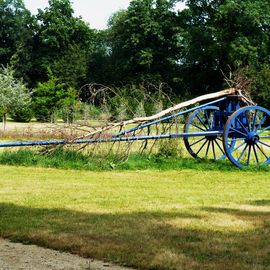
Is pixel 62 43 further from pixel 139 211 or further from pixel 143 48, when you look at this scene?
pixel 139 211

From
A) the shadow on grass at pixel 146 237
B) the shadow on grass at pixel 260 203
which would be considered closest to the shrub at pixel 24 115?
the shadow on grass at pixel 260 203

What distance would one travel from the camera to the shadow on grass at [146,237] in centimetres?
605

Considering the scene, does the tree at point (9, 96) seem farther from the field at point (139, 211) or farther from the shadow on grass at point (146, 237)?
the shadow on grass at point (146, 237)

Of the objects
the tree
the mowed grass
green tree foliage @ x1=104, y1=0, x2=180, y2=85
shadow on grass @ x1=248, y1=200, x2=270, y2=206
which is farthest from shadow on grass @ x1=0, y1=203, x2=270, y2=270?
green tree foliage @ x1=104, y1=0, x2=180, y2=85

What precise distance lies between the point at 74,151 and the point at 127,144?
1.41 metres

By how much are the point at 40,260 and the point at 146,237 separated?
4.77ft

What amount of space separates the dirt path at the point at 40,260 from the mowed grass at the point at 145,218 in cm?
21

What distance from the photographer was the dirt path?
5758 mm

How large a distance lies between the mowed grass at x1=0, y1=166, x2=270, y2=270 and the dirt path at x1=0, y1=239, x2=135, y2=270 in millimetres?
205

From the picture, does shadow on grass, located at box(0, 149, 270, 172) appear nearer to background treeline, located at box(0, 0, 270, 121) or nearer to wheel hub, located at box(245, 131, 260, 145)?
wheel hub, located at box(245, 131, 260, 145)

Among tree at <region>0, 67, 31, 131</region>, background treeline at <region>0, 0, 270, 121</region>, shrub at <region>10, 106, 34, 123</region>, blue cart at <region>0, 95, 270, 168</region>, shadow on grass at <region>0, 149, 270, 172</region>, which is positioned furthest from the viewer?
background treeline at <region>0, 0, 270, 121</region>

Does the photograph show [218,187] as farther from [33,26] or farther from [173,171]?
[33,26]

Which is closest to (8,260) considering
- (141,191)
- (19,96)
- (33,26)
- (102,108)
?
(141,191)

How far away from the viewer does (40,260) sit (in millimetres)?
6035
